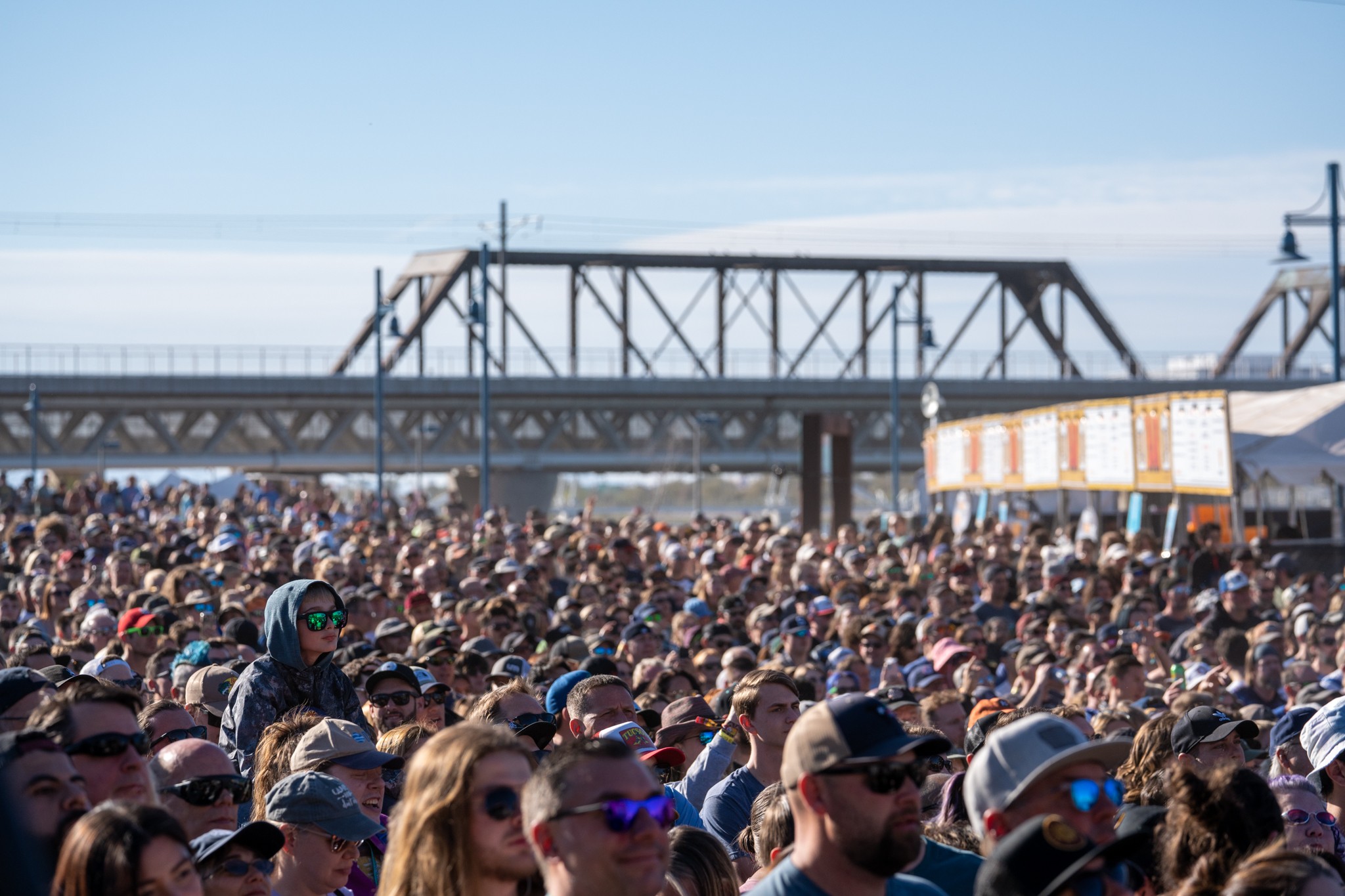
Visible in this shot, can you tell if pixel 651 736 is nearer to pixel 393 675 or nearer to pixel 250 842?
pixel 393 675

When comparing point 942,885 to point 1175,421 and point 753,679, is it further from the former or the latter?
point 1175,421

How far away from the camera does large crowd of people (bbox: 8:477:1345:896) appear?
3.52 meters

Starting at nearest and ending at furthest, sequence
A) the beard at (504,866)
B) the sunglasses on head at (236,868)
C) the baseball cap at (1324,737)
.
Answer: the beard at (504,866)
the sunglasses on head at (236,868)
the baseball cap at (1324,737)

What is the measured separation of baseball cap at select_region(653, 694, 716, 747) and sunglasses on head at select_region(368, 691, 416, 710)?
1164 mm

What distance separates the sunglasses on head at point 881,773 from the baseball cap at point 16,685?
3202 mm

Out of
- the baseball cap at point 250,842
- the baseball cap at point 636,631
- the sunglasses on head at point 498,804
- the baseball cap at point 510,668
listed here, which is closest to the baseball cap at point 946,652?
the baseball cap at point 636,631

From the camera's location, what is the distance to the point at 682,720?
764 centimetres

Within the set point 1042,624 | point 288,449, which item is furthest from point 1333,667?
point 288,449

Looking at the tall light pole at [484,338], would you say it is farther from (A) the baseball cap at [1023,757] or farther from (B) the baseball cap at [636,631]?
(A) the baseball cap at [1023,757]

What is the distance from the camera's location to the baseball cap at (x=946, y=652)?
11141 mm

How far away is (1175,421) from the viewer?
2453cm

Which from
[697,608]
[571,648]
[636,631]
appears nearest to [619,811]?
[571,648]

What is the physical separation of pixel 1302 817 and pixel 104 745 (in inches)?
162

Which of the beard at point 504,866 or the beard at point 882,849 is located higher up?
the beard at point 882,849
